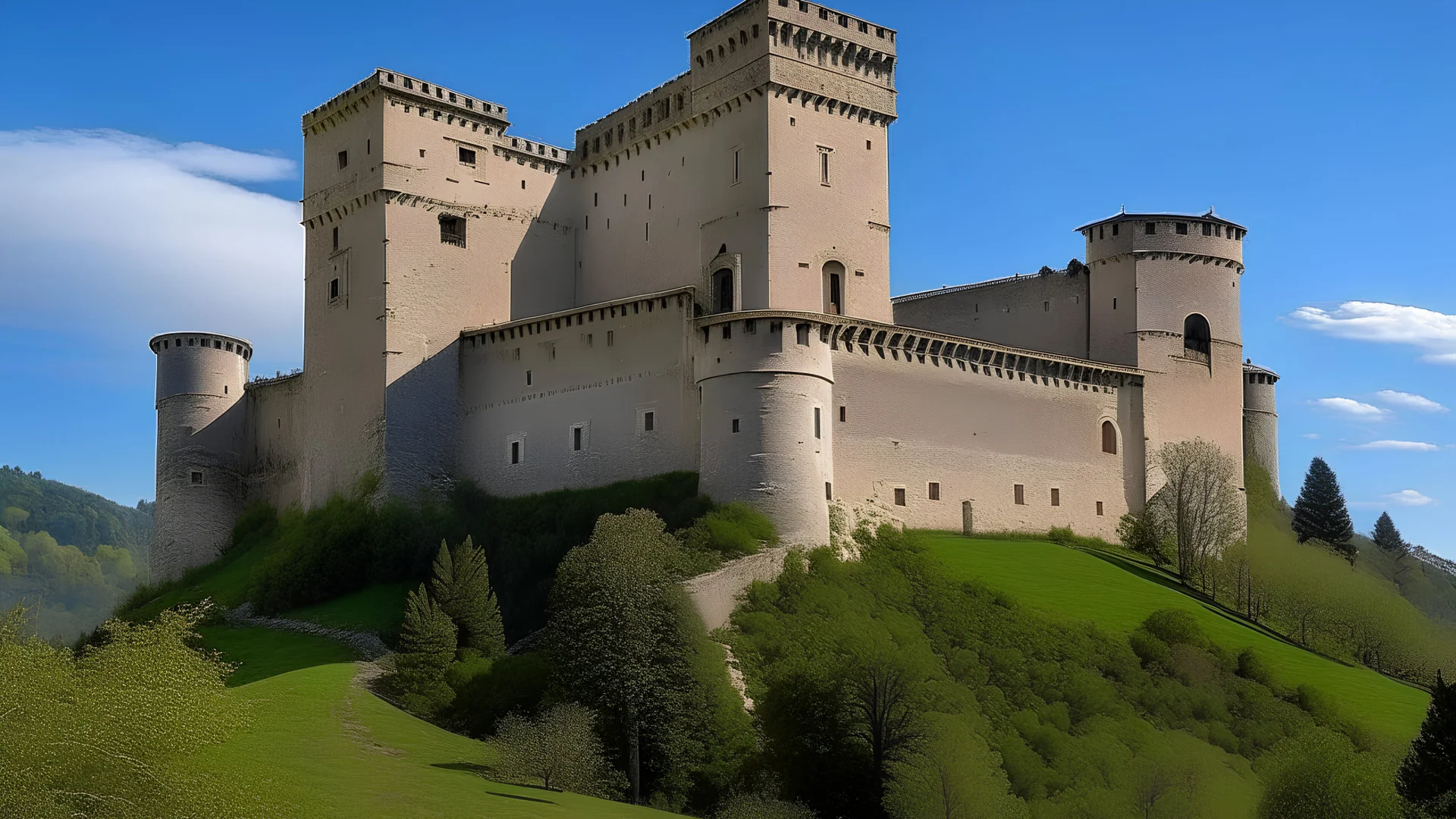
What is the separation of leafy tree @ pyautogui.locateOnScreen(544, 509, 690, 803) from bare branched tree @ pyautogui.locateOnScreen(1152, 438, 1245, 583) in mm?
21710

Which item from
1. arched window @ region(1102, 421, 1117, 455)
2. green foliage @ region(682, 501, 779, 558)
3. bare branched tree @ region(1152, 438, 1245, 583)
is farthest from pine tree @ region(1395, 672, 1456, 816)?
arched window @ region(1102, 421, 1117, 455)

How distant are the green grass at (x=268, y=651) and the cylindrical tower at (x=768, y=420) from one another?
12.1 m

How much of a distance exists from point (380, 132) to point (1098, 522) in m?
28.7

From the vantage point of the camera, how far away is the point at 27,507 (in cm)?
16762

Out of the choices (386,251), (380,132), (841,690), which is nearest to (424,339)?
(386,251)

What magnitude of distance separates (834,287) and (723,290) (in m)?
3.70

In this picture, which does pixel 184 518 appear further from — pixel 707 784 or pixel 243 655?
pixel 707 784

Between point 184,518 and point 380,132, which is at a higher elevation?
point 380,132

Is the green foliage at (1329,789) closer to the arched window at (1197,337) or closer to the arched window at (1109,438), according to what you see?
the arched window at (1109,438)

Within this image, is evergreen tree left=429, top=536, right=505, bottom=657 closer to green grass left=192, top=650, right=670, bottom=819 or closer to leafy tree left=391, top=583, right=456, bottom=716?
leafy tree left=391, top=583, right=456, bottom=716

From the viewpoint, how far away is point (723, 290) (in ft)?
172

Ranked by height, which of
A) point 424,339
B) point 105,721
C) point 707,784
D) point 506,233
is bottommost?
point 707,784

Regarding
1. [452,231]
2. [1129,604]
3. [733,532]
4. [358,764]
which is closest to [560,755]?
[358,764]

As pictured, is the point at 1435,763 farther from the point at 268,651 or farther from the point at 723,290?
the point at 268,651
